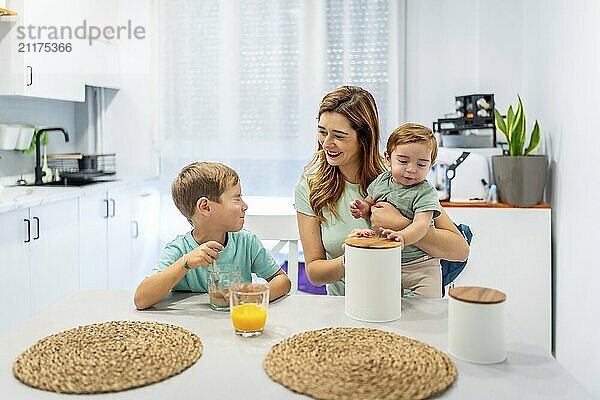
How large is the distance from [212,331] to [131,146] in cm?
321

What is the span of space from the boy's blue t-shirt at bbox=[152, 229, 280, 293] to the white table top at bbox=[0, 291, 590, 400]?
1.5 inches

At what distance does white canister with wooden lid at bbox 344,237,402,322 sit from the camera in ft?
4.36

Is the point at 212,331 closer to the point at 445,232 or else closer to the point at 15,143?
the point at 445,232

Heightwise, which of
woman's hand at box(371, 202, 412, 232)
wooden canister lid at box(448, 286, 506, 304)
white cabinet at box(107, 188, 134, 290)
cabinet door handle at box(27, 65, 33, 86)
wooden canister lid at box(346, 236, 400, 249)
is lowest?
white cabinet at box(107, 188, 134, 290)

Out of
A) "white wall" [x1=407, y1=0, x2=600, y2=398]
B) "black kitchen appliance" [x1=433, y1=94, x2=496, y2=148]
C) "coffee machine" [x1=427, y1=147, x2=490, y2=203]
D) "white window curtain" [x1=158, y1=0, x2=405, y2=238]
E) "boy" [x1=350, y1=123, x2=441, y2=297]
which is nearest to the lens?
"boy" [x1=350, y1=123, x2=441, y2=297]

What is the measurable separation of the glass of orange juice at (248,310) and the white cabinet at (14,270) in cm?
174

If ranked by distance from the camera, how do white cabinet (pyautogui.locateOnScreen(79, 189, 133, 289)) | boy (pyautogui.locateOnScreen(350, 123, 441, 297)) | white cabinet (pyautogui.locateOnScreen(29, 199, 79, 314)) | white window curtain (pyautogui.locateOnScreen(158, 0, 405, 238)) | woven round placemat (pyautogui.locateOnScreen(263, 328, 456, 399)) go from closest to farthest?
1. woven round placemat (pyautogui.locateOnScreen(263, 328, 456, 399))
2. boy (pyautogui.locateOnScreen(350, 123, 441, 297))
3. white cabinet (pyautogui.locateOnScreen(29, 199, 79, 314))
4. white cabinet (pyautogui.locateOnScreen(79, 189, 133, 289))
5. white window curtain (pyautogui.locateOnScreen(158, 0, 405, 238))

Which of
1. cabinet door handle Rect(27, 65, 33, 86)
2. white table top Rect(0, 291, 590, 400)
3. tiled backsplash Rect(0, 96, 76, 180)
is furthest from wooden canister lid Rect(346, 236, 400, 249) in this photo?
tiled backsplash Rect(0, 96, 76, 180)

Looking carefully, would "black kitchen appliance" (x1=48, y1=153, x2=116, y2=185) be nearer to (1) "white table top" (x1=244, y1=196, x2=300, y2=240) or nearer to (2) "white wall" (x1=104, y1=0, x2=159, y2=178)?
(2) "white wall" (x1=104, y1=0, x2=159, y2=178)

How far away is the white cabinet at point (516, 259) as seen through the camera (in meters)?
3.02

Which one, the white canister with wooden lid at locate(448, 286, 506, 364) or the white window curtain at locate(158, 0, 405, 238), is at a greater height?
the white window curtain at locate(158, 0, 405, 238)

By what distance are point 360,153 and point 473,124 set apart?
1.63 metres

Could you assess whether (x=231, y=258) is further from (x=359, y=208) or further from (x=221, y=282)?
(x=359, y=208)

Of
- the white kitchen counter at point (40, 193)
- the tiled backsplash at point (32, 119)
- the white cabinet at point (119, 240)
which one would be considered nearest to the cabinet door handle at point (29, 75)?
the tiled backsplash at point (32, 119)
